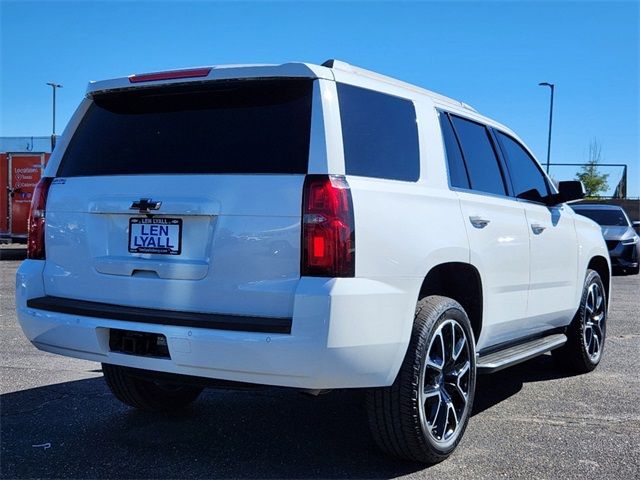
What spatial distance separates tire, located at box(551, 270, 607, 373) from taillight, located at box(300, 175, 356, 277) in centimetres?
332

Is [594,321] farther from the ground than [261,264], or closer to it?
closer to it

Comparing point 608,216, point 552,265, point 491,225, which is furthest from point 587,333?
point 608,216

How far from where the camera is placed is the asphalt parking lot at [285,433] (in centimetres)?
347

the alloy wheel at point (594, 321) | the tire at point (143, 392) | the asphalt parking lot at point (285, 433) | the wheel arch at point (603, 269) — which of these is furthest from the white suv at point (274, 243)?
the wheel arch at point (603, 269)

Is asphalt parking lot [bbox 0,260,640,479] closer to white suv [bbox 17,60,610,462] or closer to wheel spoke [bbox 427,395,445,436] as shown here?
wheel spoke [bbox 427,395,445,436]

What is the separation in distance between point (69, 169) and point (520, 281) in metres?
2.88

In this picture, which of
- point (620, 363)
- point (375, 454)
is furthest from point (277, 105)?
point (620, 363)

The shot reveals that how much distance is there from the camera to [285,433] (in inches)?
160

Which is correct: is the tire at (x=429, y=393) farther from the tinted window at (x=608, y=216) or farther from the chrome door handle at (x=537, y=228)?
the tinted window at (x=608, y=216)

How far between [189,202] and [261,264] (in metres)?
0.47

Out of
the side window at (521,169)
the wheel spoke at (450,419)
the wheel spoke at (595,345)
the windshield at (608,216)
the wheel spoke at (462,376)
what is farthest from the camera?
the windshield at (608,216)

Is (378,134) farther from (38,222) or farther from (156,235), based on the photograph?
(38,222)

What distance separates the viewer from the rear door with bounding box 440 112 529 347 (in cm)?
402

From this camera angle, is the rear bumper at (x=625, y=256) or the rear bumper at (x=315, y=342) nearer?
→ the rear bumper at (x=315, y=342)
